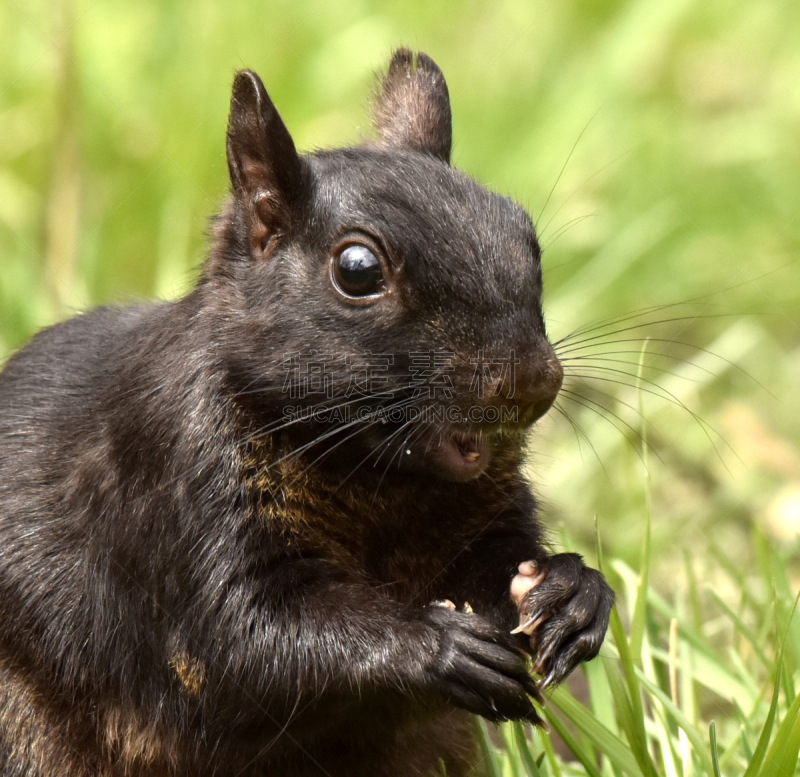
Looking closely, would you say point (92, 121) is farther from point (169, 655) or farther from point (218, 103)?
point (169, 655)

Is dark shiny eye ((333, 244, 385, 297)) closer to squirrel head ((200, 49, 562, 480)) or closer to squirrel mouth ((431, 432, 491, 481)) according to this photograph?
squirrel head ((200, 49, 562, 480))

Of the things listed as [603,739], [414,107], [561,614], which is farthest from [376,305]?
[603,739]

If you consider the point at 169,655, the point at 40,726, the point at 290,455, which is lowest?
the point at 40,726

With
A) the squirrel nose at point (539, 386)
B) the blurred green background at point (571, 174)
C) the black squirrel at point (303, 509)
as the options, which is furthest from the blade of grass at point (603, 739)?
the blurred green background at point (571, 174)

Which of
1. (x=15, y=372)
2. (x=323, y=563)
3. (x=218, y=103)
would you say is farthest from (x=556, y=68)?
(x=323, y=563)

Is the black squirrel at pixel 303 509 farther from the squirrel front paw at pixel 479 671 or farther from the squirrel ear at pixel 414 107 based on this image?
the squirrel ear at pixel 414 107

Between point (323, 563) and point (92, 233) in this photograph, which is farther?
point (92, 233)

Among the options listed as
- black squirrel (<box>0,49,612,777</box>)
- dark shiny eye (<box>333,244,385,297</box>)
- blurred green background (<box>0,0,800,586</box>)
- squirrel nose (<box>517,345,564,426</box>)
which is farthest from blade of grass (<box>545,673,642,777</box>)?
blurred green background (<box>0,0,800,586</box>)
